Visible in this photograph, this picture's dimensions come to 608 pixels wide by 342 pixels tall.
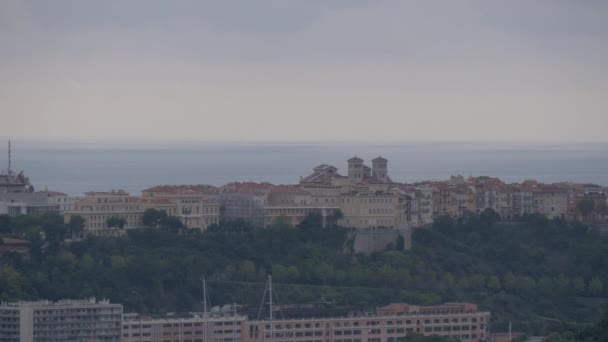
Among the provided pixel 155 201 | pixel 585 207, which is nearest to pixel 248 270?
pixel 155 201

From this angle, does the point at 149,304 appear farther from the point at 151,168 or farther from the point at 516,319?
the point at 151,168

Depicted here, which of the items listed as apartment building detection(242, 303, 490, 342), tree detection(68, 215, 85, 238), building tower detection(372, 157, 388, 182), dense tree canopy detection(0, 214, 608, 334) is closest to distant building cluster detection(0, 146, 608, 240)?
building tower detection(372, 157, 388, 182)

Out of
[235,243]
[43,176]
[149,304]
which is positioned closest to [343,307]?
[149,304]

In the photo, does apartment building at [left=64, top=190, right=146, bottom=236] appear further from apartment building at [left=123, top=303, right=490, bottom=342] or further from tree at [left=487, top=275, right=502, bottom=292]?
apartment building at [left=123, top=303, right=490, bottom=342]

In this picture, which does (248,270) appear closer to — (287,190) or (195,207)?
(195,207)

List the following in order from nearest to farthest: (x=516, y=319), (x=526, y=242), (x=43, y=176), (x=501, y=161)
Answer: (x=516, y=319)
(x=526, y=242)
(x=43, y=176)
(x=501, y=161)

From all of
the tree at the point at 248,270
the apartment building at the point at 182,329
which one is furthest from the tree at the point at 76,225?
the apartment building at the point at 182,329

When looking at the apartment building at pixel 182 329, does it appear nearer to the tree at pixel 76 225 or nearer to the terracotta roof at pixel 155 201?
the tree at pixel 76 225
